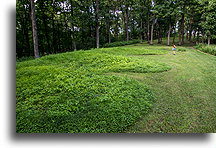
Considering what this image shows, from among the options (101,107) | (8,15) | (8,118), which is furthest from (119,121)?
(8,15)

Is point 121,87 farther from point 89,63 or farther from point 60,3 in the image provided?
point 60,3

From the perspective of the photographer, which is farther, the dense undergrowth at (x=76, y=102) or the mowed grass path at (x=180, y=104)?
the mowed grass path at (x=180, y=104)

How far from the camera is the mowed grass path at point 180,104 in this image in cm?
324

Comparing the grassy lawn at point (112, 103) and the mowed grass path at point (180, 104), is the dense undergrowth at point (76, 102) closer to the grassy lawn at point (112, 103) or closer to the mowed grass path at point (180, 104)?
the grassy lawn at point (112, 103)

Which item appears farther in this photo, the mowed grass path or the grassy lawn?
the mowed grass path

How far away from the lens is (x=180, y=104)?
402 cm

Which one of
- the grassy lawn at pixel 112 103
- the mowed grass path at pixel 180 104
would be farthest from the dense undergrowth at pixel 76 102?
the mowed grass path at pixel 180 104

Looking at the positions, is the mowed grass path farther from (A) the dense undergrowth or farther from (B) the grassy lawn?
(A) the dense undergrowth

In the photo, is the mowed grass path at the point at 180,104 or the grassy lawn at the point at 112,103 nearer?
the grassy lawn at the point at 112,103

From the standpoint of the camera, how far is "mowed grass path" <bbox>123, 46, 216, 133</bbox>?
128 inches

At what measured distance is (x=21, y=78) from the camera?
452cm

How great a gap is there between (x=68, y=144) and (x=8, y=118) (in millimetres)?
1450

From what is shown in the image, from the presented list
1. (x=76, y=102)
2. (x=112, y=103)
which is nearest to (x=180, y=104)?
(x=112, y=103)

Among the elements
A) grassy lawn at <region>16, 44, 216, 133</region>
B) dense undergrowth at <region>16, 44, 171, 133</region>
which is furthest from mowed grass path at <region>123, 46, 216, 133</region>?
dense undergrowth at <region>16, 44, 171, 133</region>
